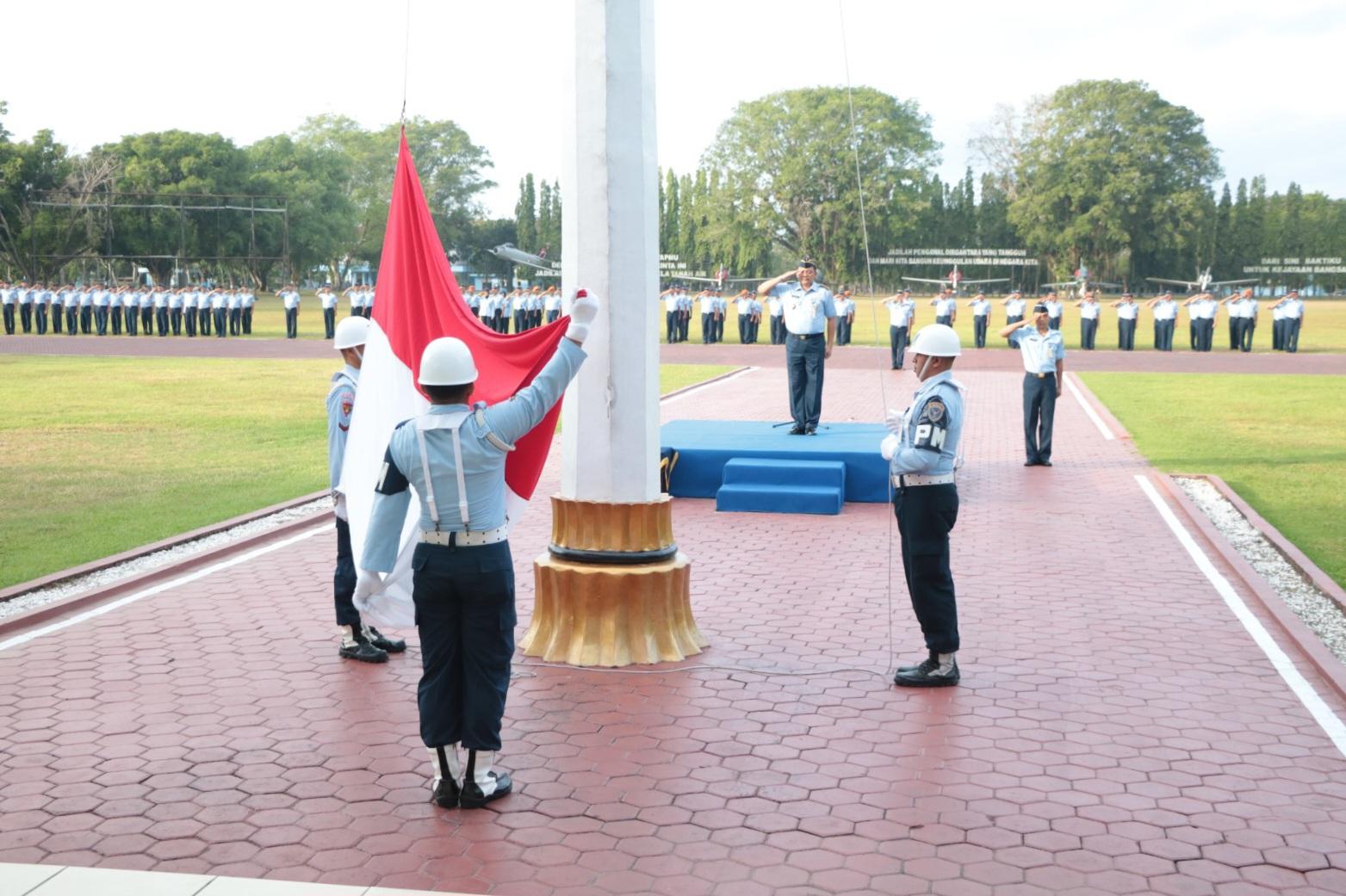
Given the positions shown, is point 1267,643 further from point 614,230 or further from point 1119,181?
point 1119,181

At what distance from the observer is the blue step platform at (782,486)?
39.8ft

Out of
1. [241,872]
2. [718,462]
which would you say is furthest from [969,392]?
[241,872]

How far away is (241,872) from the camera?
4.54 meters

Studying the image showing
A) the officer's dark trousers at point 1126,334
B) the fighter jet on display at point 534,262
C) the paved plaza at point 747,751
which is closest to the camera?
the paved plaza at point 747,751

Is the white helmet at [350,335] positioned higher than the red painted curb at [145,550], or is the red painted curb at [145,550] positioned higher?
the white helmet at [350,335]

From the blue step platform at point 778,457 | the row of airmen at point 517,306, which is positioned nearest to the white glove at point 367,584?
the blue step platform at point 778,457

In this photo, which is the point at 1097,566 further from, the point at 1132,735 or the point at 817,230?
the point at 817,230

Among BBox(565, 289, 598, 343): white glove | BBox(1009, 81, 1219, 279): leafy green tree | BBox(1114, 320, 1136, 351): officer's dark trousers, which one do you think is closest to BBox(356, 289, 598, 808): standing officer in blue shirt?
BBox(565, 289, 598, 343): white glove

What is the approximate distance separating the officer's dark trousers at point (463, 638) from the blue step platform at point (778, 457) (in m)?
7.59

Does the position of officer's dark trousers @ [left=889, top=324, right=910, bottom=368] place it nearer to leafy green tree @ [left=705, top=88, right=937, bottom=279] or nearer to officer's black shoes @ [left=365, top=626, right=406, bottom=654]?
officer's black shoes @ [left=365, top=626, right=406, bottom=654]

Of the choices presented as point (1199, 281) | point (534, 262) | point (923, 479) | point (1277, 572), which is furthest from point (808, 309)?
point (1199, 281)

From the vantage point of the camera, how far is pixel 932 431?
21.7 ft

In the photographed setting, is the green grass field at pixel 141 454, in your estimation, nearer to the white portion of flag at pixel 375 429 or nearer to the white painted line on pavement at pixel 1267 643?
the white portion of flag at pixel 375 429

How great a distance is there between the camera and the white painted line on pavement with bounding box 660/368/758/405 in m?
22.7
